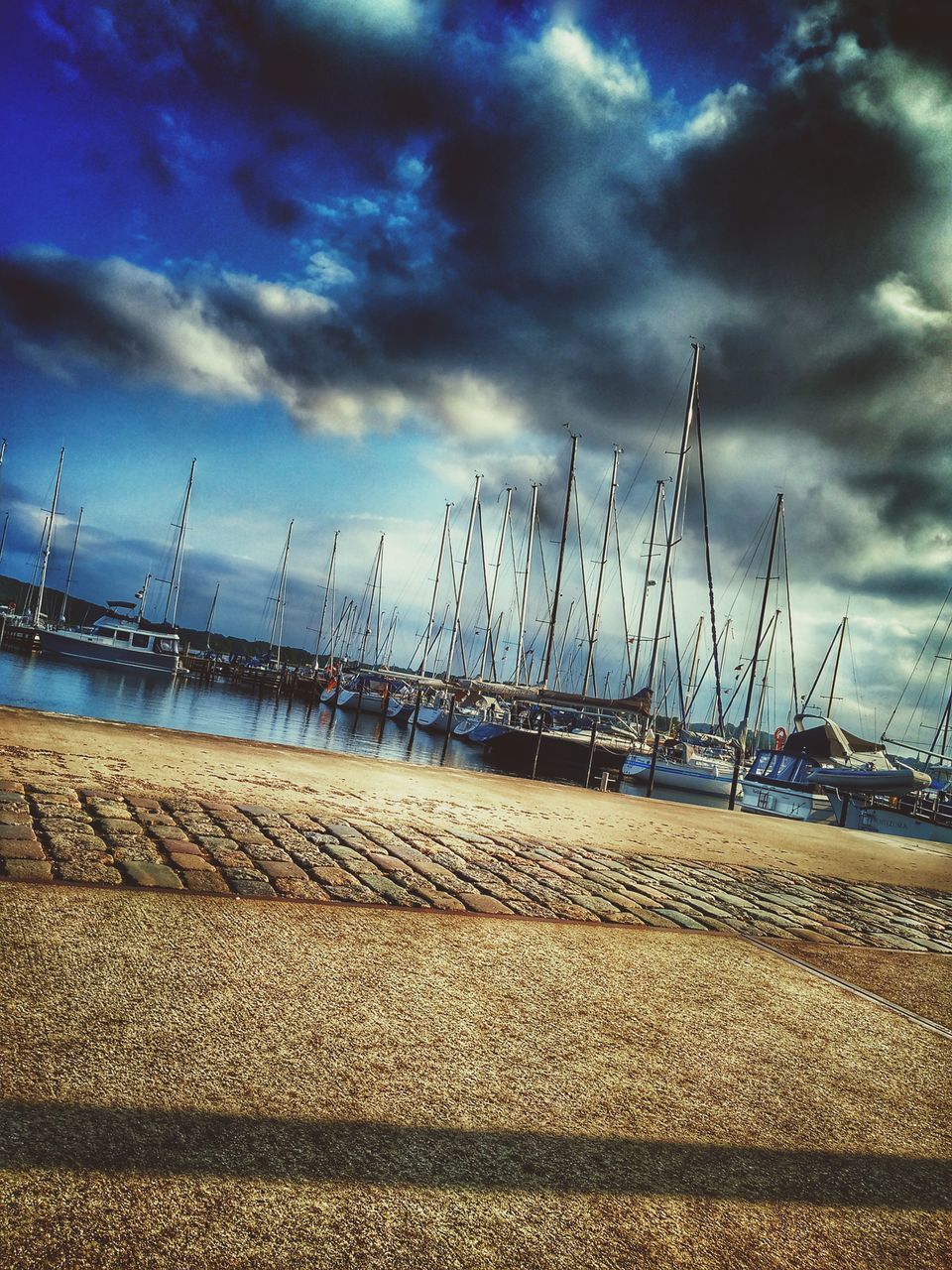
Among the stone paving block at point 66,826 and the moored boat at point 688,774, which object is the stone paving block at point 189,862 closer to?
the stone paving block at point 66,826

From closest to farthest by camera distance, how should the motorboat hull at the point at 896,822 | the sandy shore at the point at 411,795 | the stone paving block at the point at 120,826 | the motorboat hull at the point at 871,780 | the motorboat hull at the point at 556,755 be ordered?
the stone paving block at the point at 120,826, the sandy shore at the point at 411,795, the motorboat hull at the point at 896,822, the motorboat hull at the point at 871,780, the motorboat hull at the point at 556,755

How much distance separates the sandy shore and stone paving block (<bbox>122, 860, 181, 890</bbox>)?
5.55ft

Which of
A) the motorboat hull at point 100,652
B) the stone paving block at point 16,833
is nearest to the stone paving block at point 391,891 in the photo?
the stone paving block at point 16,833

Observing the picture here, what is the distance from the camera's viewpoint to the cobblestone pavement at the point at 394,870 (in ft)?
10.6

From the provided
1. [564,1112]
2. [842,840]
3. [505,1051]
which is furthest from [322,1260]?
[842,840]

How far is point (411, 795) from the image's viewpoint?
6.62 meters

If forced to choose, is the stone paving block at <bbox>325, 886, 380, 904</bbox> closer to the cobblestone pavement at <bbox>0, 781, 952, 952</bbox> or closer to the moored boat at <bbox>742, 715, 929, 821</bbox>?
the cobblestone pavement at <bbox>0, 781, 952, 952</bbox>

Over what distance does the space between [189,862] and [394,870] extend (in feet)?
3.28

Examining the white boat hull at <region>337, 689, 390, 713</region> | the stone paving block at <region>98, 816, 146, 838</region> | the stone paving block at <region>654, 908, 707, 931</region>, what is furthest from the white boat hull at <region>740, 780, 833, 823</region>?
the white boat hull at <region>337, 689, 390, 713</region>

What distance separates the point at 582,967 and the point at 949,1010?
5.25 ft

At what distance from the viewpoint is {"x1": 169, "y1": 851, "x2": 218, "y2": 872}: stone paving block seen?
10.8 ft

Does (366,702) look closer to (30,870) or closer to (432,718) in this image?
(432,718)

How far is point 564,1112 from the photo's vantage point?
1845mm

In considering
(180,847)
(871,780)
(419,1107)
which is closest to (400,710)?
(871,780)
